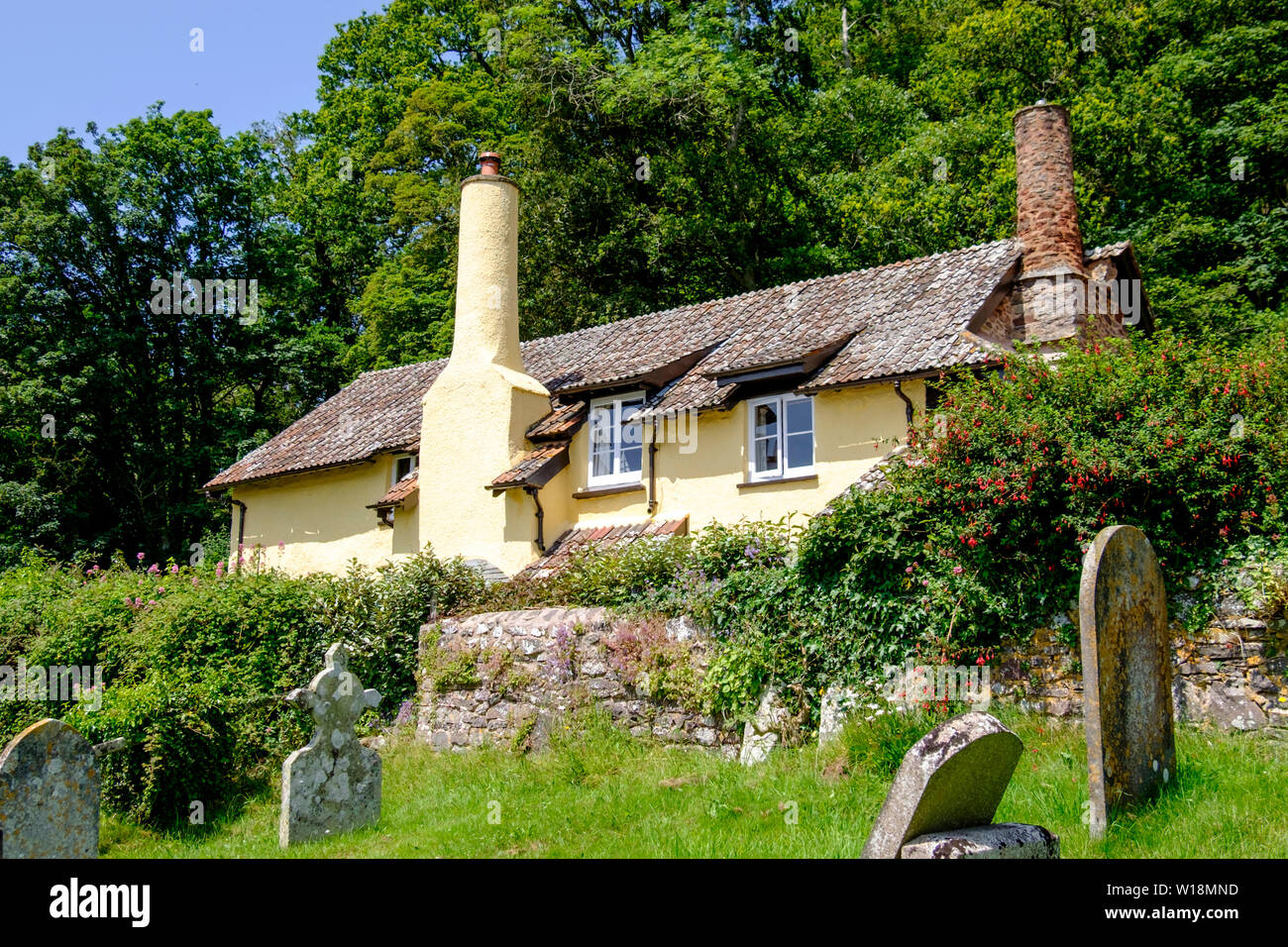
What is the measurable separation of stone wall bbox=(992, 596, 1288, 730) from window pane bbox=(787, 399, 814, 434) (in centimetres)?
800

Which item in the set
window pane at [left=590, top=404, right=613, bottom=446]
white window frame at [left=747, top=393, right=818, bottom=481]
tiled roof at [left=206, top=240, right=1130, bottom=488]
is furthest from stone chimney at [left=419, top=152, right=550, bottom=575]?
white window frame at [left=747, top=393, right=818, bottom=481]

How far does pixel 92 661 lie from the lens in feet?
57.3

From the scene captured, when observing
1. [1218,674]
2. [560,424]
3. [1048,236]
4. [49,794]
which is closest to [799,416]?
[560,424]

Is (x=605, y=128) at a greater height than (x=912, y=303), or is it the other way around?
(x=605, y=128)

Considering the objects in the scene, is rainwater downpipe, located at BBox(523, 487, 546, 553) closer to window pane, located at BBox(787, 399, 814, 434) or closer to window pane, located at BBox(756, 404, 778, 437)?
window pane, located at BBox(756, 404, 778, 437)

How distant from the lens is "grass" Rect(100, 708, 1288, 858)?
297 inches

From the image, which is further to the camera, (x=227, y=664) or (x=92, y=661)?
(x=92, y=661)

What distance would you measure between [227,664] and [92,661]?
3.08 m

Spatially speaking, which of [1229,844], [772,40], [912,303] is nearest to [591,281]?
[772,40]

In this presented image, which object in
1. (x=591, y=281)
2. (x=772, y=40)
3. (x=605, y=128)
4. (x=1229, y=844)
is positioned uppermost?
(x=772, y=40)

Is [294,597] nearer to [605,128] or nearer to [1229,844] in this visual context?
[1229,844]

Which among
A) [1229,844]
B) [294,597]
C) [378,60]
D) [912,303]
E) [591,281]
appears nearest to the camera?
[1229,844]

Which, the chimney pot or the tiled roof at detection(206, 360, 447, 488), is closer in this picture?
the chimney pot
